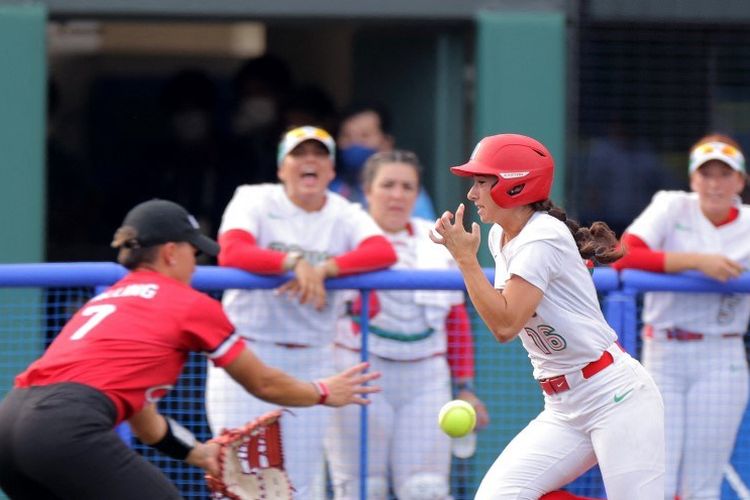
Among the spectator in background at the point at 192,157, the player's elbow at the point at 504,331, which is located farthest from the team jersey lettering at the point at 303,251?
the spectator in background at the point at 192,157

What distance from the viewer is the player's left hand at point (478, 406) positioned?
6207 millimetres

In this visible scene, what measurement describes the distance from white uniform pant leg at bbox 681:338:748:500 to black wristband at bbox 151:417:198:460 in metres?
2.40

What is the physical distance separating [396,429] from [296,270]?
35.3 inches

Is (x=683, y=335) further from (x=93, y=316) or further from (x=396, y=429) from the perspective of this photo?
(x=93, y=316)

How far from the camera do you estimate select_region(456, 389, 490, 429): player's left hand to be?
6.21 m

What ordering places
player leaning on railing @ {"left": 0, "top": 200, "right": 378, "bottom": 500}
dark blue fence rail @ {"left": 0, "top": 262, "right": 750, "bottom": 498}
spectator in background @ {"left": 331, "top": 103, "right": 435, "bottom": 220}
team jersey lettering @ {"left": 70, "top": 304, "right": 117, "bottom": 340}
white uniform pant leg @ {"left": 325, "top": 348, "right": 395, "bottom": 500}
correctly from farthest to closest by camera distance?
spectator in background @ {"left": 331, "top": 103, "right": 435, "bottom": 220}, white uniform pant leg @ {"left": 325, "top": 348, "right": 395, "bottom": 500}, dark blue fence rail @ {"left": 0, "top": 262, "right": 750, "bottom": 498}, team jersey lettering @ {"left": 70, "top": 304, "right": 117, "bottom": 340}, player leaning on railing @ {"left": 0, "top": 200, "right": 378, "bottom": 500}

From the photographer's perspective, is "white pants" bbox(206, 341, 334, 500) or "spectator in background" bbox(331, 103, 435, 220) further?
"spectator in background" bbox(331, 103, 435, 220)

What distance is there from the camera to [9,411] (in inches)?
179

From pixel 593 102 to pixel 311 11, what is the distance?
1742 millimetres

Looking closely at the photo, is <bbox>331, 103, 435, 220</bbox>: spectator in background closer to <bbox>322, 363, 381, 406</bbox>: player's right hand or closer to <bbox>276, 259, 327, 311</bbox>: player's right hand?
<bbox>276, 259, 327, 311</bbox>: player's right hand

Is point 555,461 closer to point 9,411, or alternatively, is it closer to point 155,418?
point 155,418

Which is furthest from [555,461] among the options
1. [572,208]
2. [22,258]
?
[22,258]

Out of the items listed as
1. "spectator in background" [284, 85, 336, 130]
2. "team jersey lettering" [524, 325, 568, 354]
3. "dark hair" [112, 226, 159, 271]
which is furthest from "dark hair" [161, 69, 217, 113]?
"team jersey lettering" [524, 325, 568, 354]

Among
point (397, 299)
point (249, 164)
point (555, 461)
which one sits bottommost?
point (555, 461)
